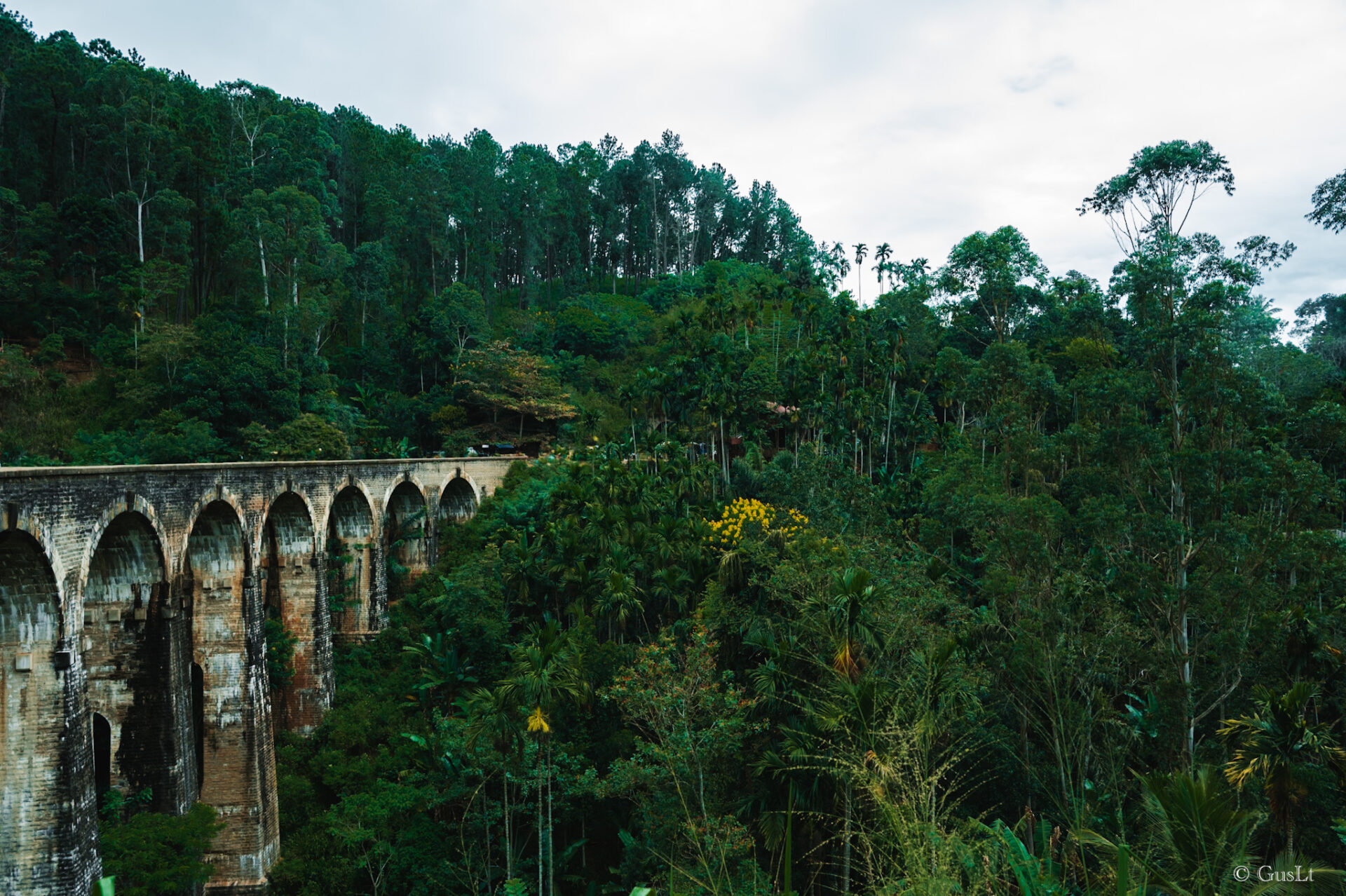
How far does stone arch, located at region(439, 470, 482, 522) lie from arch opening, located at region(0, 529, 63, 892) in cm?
2398

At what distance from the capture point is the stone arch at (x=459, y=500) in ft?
128

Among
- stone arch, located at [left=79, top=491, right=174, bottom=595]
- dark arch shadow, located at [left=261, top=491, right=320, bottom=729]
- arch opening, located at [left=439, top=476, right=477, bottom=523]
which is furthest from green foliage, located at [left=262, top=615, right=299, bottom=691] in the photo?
arch opening, located at [left=439, top=476, right=477, bottom=523]

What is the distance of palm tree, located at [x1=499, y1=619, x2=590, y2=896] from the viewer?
1856cm

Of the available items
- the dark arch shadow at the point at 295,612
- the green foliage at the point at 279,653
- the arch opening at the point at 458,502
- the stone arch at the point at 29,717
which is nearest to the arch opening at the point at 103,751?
the stone arch at the point at 29,717

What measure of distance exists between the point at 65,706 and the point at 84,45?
195 feet

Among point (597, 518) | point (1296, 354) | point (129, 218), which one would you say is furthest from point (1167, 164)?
point (129, 218)

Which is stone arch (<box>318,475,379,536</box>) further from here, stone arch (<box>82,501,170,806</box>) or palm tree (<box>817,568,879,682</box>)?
palm tree (<box>817,568,879,682</box>)

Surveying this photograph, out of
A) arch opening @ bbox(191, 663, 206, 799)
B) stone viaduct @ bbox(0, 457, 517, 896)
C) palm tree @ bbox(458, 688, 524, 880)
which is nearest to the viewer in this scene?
stone viaduct @ bbox(0, 457, 517, 896)

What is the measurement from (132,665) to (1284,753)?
983 inches

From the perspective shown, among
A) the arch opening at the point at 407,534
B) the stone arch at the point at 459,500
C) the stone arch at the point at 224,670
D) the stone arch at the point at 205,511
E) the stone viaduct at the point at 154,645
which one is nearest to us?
the stone viaduct at the point at 154,645

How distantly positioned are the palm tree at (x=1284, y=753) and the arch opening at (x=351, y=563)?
28014 millimetres

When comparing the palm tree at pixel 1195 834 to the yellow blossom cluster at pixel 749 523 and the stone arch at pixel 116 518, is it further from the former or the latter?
the yellow blossom cluster at pixel 749 523

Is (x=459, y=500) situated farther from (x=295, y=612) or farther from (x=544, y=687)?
(x=544, y=687)

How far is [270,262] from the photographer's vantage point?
47.7m
